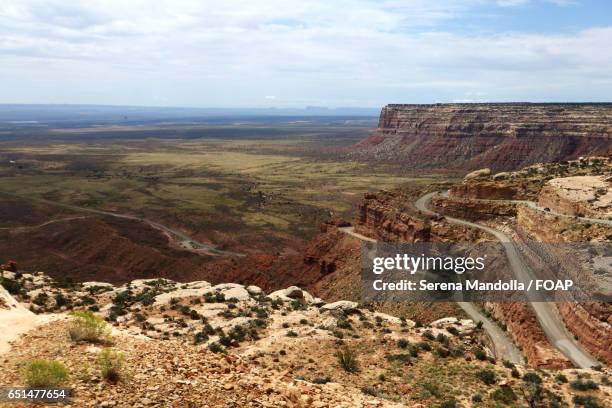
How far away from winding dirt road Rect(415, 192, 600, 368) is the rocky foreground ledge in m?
5.41

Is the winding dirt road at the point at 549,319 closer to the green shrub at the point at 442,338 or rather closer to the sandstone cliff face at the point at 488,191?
the sandstone cliff face at the point at 488,191

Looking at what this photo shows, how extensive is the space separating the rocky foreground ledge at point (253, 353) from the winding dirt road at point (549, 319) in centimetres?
541

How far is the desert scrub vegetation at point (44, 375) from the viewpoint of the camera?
12.1 m

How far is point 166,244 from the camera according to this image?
78.5 metres

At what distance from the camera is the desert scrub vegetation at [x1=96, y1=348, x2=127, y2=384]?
1309 centimetres

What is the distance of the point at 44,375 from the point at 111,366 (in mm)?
1708

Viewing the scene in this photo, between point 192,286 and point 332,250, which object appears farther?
point 332,250

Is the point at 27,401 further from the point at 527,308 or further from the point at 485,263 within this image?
the point at 485,263

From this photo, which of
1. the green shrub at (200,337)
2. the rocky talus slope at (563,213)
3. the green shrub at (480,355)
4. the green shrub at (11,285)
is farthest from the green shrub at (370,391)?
the green shrub at (11,285)

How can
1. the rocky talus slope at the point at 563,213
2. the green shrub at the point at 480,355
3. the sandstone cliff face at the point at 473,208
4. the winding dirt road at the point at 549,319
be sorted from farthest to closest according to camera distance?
1. the sandstone cliff face at the point at 473,208
2. the rocky talus slope at the point at 563,213
3. the winding dirt road at the point at 549,319
4. the green shrub at the point at 480,355

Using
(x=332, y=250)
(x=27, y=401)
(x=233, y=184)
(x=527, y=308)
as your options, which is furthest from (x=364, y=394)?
(x=233, y=184)

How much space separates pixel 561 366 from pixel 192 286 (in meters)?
25.4

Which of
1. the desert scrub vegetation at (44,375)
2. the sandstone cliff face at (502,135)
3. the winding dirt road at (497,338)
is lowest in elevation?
the winding dirt road at (497,338)

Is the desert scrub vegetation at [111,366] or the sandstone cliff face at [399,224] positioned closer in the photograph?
the desert scrub vegetation at [111,366]
